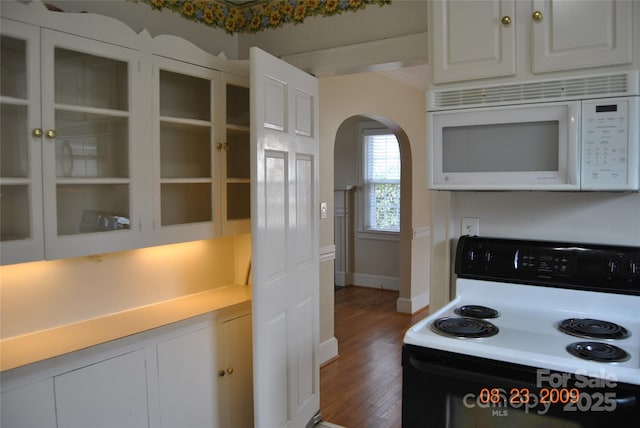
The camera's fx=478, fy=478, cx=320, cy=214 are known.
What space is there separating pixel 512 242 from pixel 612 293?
1.27 ft

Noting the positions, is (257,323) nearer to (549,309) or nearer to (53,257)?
(53,257)

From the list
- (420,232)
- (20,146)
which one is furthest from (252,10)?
Answer: (420,232)

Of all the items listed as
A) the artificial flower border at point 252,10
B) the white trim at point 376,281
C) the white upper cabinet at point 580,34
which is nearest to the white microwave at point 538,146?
the white upper cabinet at point 580,34

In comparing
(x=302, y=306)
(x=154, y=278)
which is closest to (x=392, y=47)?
(x=302, y=306)

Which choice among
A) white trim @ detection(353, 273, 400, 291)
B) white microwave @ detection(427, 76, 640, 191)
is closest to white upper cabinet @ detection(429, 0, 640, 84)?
white microwave @ detection(427, 76, 640, 191)

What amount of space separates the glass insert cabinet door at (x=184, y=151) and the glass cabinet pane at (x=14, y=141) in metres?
0.53

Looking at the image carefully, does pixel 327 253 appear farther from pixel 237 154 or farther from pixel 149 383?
pixel 149 383

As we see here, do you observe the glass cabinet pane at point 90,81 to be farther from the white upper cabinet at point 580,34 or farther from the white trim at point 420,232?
the white trim at point 420,232

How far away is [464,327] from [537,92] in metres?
0.86

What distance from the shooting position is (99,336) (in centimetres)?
192

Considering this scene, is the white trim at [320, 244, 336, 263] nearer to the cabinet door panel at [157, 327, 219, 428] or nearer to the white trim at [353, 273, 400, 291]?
the cabinet door panel at [157, 327, 219, 428]

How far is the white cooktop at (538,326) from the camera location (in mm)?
1354

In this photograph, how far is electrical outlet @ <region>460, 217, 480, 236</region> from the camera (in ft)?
6.85

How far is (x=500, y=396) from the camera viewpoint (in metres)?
1.42
